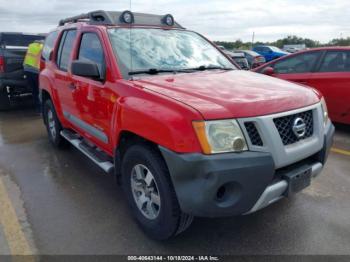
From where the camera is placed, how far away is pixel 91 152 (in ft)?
13.4

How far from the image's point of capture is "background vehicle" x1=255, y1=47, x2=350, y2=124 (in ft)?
19.5

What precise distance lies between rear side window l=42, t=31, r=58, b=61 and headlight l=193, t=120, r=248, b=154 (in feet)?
13.0

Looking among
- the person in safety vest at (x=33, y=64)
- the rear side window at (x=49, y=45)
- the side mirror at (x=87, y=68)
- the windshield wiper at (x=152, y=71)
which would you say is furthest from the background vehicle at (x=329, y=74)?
the person in safety vest at (x=33, y=64)

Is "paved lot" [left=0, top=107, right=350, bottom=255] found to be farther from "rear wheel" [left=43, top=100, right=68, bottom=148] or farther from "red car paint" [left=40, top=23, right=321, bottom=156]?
"rear wheel" [left=43, top=100, right=68, bottom=148]

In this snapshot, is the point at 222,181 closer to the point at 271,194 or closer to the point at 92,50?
the point at 271,194

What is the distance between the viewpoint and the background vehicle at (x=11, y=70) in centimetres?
840

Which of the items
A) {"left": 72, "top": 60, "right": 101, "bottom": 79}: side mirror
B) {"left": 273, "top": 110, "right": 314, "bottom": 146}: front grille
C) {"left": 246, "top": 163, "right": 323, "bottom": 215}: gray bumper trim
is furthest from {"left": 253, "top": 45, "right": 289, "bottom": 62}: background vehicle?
{"left": 246, "top": 163, "right": 323, "bottom": 215}: gray bumper trim

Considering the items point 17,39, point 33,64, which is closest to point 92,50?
point 33,64

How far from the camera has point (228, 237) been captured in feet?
10.0

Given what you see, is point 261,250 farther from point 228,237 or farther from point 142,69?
point 142,69

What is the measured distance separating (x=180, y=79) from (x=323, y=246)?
189 centimetres

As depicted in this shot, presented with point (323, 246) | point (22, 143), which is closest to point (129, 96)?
point (323, 246)

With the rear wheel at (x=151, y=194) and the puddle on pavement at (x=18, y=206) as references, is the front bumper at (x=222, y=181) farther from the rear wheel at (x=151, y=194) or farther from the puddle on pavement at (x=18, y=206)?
the puddle on pavement at (x=18, y=206)

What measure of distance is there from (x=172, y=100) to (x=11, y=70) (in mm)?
7200
